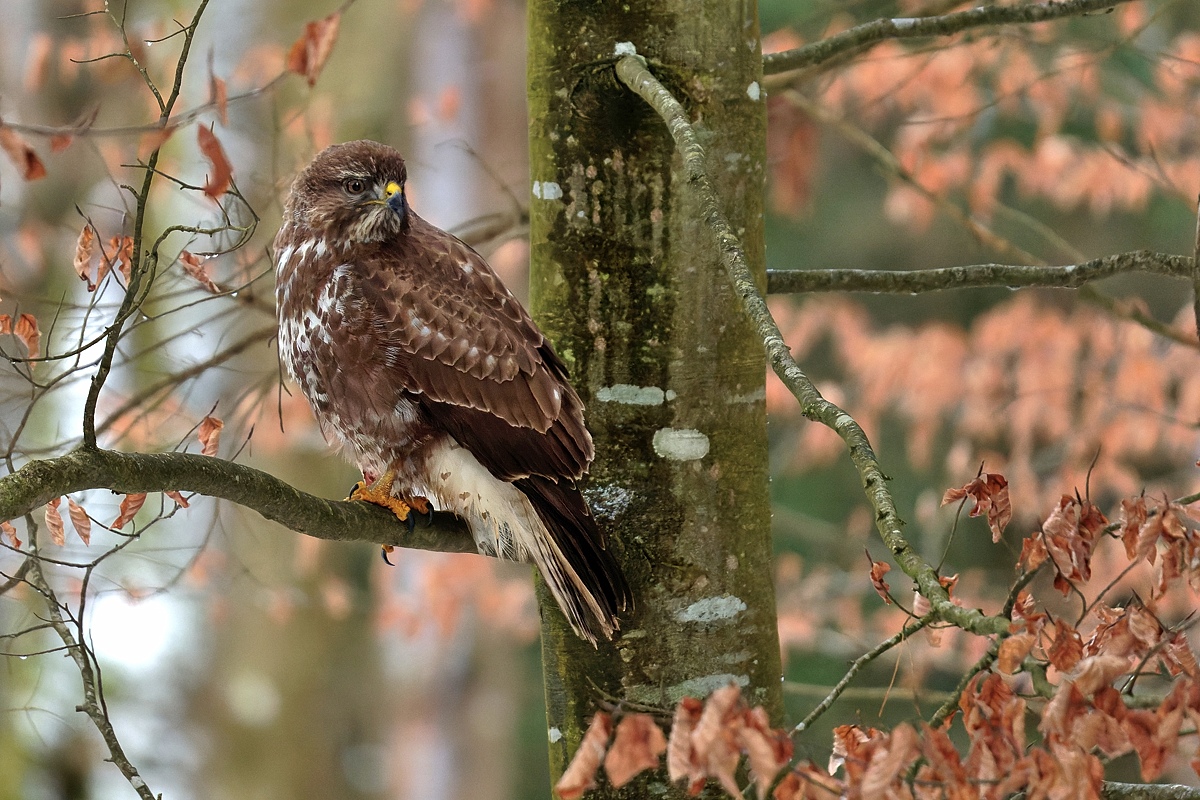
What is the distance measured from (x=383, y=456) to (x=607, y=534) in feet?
2.59

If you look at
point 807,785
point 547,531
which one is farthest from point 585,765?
point 547,531

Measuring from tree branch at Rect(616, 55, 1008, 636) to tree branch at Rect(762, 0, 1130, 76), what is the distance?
873mm

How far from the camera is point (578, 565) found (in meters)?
2.50

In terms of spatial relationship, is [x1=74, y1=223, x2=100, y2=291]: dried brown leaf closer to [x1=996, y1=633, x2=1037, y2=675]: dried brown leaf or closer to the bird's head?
the bird's head

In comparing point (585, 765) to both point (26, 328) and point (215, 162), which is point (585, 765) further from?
point (26, 328)

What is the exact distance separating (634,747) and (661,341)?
1087mm

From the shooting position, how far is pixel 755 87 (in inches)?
103

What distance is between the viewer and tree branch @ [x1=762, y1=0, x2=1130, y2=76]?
108 inches

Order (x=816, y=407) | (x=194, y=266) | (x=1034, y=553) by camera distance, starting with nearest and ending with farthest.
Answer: (x=816, y=407)
(x=1034, y=553)
(x=194, y=266)

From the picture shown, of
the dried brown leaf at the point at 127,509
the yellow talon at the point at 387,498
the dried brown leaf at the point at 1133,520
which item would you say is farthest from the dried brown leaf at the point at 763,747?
the yellow talon at the point at 387,498

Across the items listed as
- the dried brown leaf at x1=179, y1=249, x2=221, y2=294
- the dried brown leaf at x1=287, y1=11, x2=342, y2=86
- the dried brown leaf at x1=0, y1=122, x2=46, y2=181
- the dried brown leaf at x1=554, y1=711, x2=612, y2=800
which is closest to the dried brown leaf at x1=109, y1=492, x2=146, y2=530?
the dried brown leaf at x1=179, y1=249, x2=221, y2=294

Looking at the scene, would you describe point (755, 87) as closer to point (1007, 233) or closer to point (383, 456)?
point (383, 456)

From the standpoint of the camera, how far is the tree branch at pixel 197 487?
5.78 feet

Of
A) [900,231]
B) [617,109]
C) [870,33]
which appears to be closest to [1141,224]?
[900,231]
